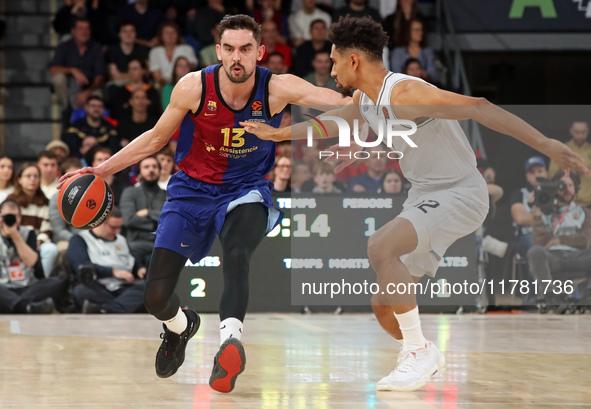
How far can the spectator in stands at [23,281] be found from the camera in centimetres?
877

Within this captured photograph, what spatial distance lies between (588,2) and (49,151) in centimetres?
762

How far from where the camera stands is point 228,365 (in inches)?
175

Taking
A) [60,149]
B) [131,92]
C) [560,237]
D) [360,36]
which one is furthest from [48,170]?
[360,36]

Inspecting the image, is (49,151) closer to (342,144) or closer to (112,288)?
(112,288)


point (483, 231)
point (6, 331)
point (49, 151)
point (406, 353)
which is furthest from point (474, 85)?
point (406, 353)

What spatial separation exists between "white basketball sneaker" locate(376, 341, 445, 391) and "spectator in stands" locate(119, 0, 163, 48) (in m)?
8.28

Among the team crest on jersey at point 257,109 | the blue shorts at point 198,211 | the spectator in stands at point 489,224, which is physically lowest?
the spectator in stands at point 489,224

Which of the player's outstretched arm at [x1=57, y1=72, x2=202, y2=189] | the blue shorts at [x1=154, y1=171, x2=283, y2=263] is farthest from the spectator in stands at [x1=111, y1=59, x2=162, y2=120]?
the blue shorts at [x1=154, y1=171, x2=283, y2=263]

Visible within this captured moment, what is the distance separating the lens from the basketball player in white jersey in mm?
4688

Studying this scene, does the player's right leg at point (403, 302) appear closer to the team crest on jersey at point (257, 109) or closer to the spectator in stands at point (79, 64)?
the team crest on jersey at point (257, 109)

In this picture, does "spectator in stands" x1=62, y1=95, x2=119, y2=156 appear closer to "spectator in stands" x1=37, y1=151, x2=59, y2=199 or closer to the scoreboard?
"spectator in stands" x1=37, y1=151, x2=59, y2=199

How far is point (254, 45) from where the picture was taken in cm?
502

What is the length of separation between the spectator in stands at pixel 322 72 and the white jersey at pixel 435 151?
612 centimetres

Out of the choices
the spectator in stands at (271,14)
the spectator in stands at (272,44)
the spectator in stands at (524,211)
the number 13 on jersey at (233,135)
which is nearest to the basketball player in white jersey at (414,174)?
Result: the number 13 on jersey at (233,135)
